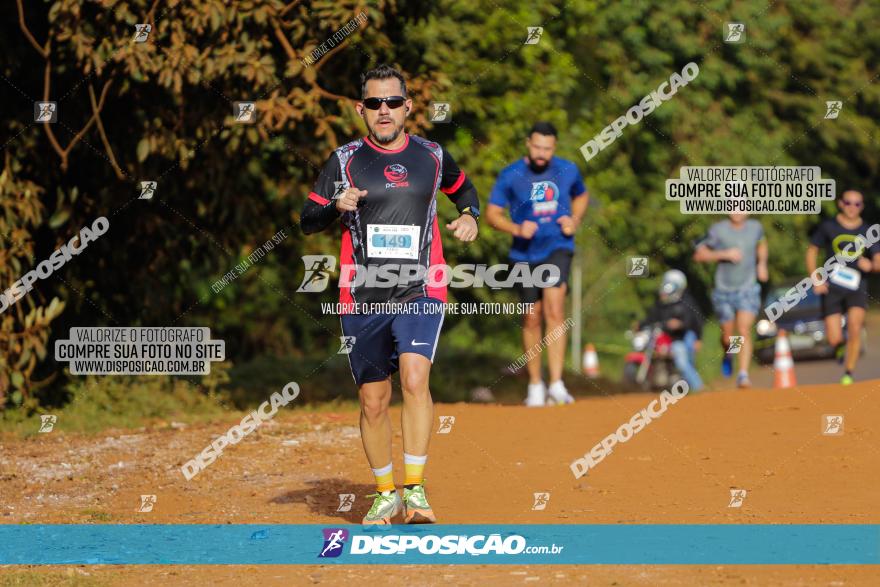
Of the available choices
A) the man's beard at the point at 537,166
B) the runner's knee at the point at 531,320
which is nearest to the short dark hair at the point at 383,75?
the man's beard at the point at 537,166

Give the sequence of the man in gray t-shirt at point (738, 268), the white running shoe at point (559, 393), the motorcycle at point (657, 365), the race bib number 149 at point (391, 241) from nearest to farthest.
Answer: the race bib number 149 at point (391, 241) < the white running shoe at point (559, 393) < the man in gray t-shirt at point (738, 268) < the motorcycle at point (657, 365)

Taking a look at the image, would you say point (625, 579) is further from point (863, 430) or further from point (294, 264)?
point (294, 264)

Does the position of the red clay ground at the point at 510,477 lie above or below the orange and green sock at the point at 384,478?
below

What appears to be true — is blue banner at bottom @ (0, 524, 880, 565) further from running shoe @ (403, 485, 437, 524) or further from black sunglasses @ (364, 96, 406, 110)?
black sunglasses @ (364, 96, 406, 110)

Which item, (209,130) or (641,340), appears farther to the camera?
(641,340)

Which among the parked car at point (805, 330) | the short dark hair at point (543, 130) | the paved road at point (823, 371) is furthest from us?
the parked car at point (805, 330)

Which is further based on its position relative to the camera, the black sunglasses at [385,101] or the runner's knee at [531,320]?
the runner's knee at [531,320]

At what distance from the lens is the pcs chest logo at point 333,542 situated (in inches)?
279

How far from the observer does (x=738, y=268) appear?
47.6ft

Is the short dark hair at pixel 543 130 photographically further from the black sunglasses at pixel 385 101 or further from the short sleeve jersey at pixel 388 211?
the black sunglasses at pixel 385 101

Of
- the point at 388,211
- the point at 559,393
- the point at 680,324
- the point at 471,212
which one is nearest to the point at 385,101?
the point at 388,211

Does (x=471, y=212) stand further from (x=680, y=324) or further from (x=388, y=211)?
(x=680, y=324)

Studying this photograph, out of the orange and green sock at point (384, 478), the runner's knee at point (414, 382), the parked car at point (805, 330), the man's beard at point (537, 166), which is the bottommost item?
the parked car at point (805, 330)

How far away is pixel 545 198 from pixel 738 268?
Result: 310 cm
